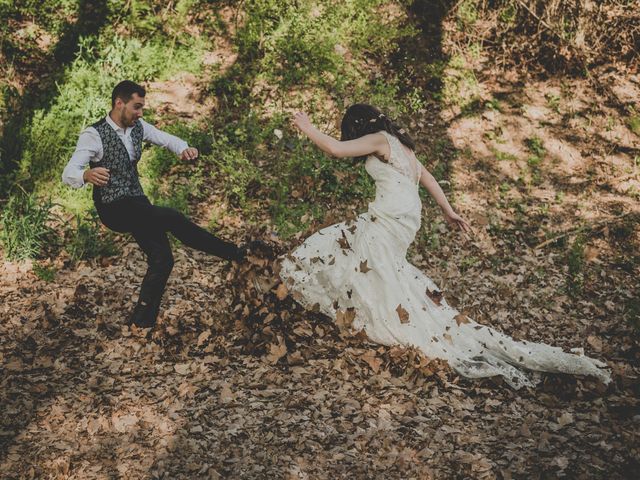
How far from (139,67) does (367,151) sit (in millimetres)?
6189

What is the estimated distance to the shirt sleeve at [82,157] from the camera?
15.3ft

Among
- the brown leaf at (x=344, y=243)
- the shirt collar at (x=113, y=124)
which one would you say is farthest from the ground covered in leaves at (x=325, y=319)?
the shirt collar at (x=113, y=124)

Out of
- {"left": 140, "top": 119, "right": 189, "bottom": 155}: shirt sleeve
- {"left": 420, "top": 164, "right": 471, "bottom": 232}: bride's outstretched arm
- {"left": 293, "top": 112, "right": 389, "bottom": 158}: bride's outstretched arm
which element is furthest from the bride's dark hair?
{"left": 140, "top": 119, "right": 189, "bottom": 155}: shirt sleeve

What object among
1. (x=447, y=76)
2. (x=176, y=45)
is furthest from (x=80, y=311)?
(x=447, y=76)

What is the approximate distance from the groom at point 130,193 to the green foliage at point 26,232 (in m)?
1.78

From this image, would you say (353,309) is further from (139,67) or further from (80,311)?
(139,67)

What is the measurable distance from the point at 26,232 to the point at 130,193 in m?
2.04

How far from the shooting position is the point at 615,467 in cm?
392

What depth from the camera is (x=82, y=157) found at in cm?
480

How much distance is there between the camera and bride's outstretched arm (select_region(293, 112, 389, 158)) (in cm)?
447

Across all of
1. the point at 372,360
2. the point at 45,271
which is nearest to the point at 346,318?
the point at 372,360

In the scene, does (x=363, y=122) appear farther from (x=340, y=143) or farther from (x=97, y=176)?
(x=97, y=176)

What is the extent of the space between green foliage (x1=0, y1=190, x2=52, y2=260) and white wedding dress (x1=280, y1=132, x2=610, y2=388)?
127 inches

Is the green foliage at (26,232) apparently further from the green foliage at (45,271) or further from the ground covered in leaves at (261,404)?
the ground covered in leaves at (261,404)
